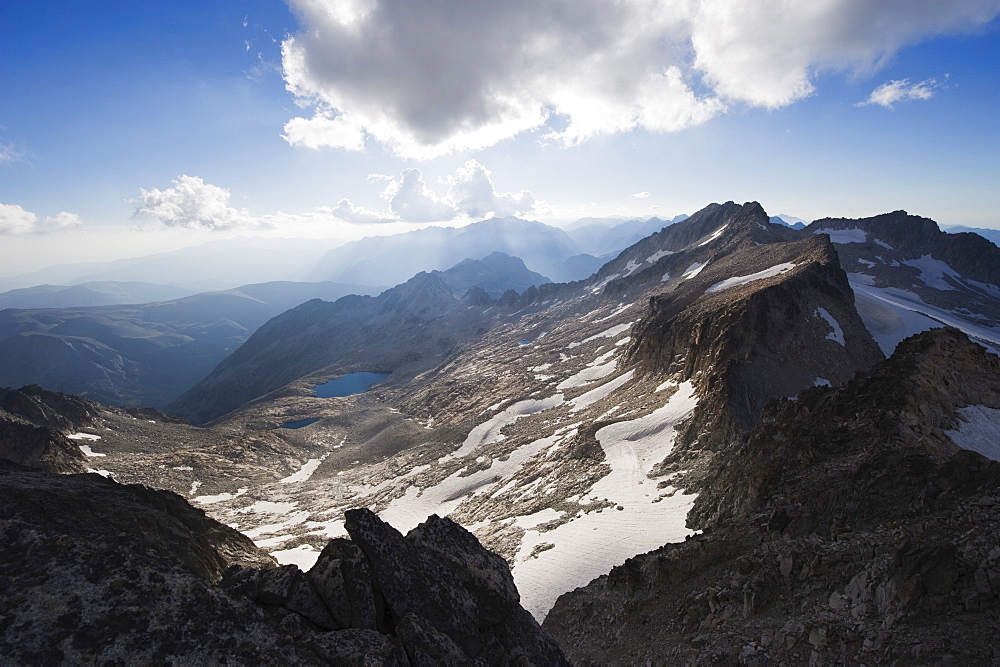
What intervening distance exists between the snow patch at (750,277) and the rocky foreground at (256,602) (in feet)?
186

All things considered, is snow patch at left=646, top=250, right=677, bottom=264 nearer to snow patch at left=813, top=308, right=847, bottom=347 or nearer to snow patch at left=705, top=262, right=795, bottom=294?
snow patch at left=705, top=262, right=795, bottom=294

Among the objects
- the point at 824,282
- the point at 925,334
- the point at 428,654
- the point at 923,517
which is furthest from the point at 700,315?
the point at 428,654

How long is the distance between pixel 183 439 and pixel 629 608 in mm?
74783

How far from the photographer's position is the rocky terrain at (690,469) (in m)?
11.5

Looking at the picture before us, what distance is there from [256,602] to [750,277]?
213 ft

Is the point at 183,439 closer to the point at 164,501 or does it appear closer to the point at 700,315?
the point at 164,501

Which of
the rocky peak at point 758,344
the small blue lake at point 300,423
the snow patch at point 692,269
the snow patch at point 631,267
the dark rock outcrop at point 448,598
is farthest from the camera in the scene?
the snow patch at point 631,267

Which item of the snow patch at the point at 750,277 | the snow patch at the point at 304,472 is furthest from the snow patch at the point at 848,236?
the snow patch at the point at 304,472

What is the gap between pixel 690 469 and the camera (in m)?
27.0

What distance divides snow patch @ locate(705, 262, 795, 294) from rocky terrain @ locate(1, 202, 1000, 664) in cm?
58

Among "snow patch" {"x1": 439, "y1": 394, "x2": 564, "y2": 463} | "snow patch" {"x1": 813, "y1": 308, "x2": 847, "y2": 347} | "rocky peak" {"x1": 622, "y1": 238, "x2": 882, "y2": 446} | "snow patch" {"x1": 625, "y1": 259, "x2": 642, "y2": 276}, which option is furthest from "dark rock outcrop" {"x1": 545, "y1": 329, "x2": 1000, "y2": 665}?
"snow patch" {"x1": 625, "y1": 259, "x2": 642, "y2": 276}

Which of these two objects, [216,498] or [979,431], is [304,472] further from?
[979,431]

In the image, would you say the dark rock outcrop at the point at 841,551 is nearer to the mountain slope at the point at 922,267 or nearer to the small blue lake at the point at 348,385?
the mountain slope at the point at 922,267

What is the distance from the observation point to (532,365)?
283 feet
